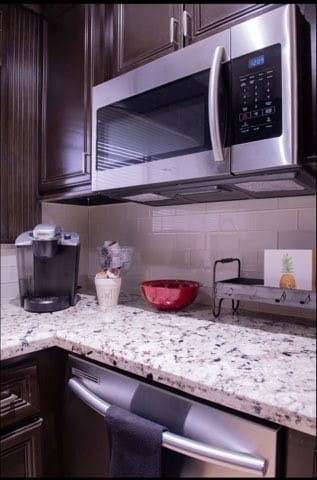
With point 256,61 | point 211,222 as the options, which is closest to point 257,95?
point 256,61

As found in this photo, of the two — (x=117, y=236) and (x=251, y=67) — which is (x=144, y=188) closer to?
(x=251, y=67)

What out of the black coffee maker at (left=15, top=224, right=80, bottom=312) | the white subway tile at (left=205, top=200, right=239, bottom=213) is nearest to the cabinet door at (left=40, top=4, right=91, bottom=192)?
the black coffee maker at (left=15, top=224, right=80, bottom=312)

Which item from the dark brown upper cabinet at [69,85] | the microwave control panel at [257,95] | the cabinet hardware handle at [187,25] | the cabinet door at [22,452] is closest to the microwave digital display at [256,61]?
the microwave control panel at [257,95]

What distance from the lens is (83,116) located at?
49.6 inches

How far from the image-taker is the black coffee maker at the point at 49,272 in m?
1.17

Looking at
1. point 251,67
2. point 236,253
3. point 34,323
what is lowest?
point 34,323

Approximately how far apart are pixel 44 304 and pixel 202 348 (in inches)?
25.6

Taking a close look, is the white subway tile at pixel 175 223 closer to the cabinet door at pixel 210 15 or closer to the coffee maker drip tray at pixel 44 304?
the coffee maker drip tray at pixel 44 304

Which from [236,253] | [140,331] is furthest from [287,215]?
[140,331]

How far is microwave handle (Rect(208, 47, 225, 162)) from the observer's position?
0.80 meters

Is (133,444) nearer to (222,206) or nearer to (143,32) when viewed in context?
(222,206)

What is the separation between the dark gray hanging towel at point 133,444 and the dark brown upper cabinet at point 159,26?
40.8 inches

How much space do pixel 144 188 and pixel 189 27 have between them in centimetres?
51

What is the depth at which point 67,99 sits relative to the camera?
1317 mm
